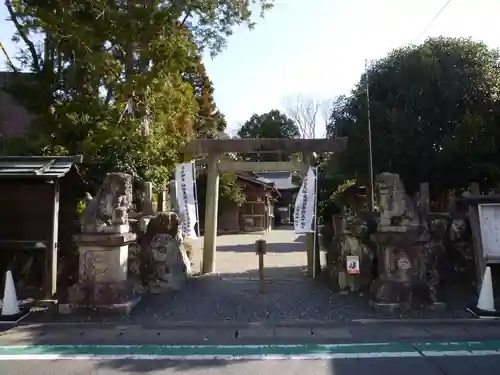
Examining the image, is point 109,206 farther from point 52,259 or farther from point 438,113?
point 438,113

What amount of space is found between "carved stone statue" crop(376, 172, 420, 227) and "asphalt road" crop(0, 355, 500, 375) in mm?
3076

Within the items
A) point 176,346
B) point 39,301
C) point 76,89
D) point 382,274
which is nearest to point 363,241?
point 382,274

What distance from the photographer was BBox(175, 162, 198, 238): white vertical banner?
38.8 ft

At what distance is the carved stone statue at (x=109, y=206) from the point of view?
863 cm

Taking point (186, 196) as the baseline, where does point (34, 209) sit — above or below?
below

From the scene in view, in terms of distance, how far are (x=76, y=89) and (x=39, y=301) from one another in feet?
17.7

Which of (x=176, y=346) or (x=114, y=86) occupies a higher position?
(x=114, y=86)

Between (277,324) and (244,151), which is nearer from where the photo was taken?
(277,324)

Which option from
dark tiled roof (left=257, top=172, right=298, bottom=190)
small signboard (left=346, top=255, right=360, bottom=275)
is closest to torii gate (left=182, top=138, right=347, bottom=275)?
small signboard (left=346, top=255, right=360, bottom=275)

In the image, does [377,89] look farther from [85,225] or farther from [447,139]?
[85,225]

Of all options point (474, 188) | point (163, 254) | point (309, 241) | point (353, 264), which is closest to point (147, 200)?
point (163, 254)

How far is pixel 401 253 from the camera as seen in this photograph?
883 cm

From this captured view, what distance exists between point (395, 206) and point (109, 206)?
5314 mm

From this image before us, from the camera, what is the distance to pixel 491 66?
12.6 metres
